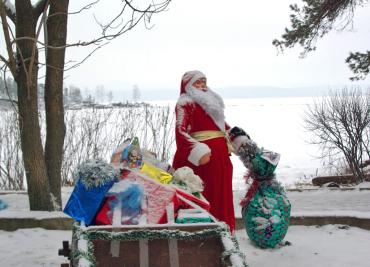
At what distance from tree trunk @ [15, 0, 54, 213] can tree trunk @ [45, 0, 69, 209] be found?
0.91 feet

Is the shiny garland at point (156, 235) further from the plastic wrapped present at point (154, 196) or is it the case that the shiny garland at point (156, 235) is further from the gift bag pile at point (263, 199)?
the gift bag pile at point (263, 199)

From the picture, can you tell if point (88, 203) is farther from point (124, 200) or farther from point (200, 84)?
point (200, 84)

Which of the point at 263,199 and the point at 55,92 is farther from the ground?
the point at 55,92

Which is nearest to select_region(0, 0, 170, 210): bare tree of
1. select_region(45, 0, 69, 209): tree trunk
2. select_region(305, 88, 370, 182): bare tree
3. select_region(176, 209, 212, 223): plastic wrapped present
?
select_region(45, 0, 69, 209): tree trunk

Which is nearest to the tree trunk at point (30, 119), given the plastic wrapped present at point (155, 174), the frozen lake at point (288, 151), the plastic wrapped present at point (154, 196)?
the plastic wrapped present at point (155, 174)

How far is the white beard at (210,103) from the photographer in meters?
4.43

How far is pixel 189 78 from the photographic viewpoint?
457 centimetres

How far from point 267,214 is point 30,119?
2.76 m

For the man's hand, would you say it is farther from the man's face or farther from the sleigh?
the sleigh


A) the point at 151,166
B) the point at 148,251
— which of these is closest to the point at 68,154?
the point at 151,166

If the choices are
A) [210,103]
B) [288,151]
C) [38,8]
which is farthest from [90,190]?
[288,151]

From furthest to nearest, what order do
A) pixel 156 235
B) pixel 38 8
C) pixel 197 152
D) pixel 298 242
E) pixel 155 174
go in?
1. pixel 38 8
2. pixel 298 242
3. pixel 197 152
4. pixel 155 174
5. pixel 156 235

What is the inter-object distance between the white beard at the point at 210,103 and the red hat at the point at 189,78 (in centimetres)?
5

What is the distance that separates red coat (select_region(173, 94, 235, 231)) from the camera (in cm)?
434
